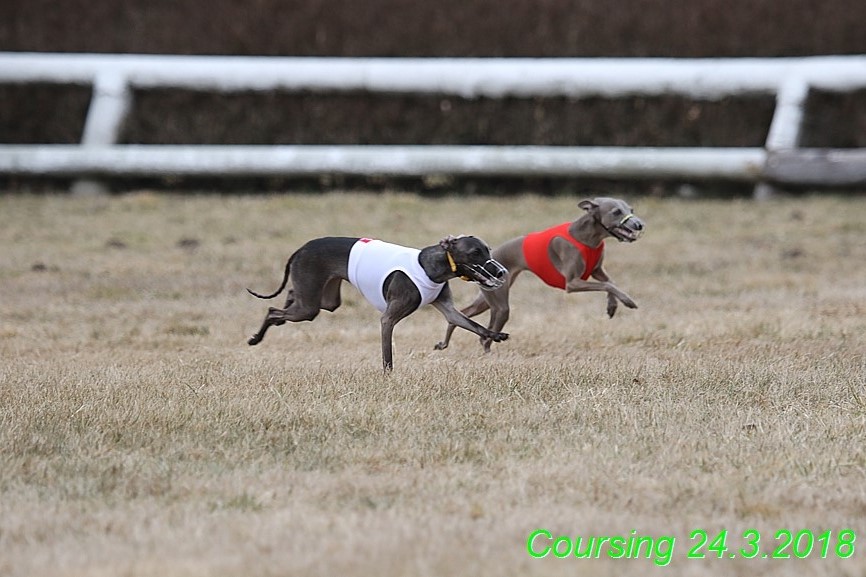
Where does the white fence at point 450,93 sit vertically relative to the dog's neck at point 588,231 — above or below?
above

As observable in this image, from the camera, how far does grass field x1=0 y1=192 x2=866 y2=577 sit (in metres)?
4.31

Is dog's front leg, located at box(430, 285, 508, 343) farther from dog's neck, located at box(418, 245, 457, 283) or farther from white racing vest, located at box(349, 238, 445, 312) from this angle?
dog's neck, located at box(418, 245, 457, 283)

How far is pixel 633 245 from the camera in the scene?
13.6m

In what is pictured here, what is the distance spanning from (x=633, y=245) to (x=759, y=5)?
523 centimetres

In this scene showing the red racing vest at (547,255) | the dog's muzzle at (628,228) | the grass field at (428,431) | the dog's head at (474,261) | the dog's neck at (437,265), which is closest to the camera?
the grass field at (428,431)

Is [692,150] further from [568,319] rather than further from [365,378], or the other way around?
[365,378]

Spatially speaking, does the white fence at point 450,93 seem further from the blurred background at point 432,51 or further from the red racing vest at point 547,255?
the red racing vest at point 547,255

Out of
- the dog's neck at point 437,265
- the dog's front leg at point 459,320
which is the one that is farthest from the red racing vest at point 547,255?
the dog's neck at point 437,265

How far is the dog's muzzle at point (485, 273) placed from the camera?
6.90 meters

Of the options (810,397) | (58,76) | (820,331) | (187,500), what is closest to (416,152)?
(58,76)

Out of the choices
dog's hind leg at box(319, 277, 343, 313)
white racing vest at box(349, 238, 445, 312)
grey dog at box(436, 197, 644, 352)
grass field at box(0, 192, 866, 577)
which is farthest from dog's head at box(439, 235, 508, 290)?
grey dog at box(436, 197, 644, 352)

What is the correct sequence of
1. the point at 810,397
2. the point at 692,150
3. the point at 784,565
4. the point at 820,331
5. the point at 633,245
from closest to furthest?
the point at 784,565 < the point at 810,397 < the point at 820,331 < the point at 633,245 < the point at 692,150

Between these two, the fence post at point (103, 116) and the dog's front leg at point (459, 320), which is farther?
the fence post at point (103, 116)

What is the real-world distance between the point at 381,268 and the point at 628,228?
1.70 m
